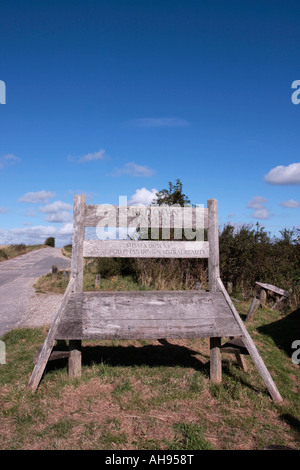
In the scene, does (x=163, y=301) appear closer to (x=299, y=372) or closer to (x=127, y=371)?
(x=127, y=371)

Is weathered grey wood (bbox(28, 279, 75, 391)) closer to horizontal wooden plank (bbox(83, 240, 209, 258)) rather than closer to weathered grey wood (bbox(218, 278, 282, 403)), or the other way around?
horizontal wooden plank (bbox(83, 240, 209, 258))

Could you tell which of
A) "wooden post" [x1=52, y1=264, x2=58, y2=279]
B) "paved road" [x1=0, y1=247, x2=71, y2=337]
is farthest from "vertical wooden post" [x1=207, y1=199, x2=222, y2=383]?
"wooden post" [x1=52, y1=264, x2=58, y2=279]

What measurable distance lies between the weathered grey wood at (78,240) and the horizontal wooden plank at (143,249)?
8cm

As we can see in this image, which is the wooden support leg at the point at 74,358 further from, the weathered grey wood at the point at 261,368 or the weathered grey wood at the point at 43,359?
the weathered grey wood at the point at 261,368

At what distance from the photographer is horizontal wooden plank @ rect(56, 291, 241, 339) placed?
4531mm

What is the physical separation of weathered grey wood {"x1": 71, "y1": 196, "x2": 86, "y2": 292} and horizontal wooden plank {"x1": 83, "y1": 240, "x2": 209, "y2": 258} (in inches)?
3.2

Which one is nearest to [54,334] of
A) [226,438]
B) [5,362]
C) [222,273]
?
[5,362]

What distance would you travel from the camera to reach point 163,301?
15.5ft

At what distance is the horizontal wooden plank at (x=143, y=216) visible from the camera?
15.9ft

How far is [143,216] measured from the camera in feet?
16.1

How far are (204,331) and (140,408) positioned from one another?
1.26 metres

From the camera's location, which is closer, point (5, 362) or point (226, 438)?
point (226, 438)

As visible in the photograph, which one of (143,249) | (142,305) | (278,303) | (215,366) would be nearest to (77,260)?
(143,249)

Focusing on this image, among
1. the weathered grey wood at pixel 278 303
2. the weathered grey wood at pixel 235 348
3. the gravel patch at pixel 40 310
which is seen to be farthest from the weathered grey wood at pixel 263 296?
the weathered grey wood at pixel 235 348
